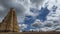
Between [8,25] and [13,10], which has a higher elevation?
[13,10]

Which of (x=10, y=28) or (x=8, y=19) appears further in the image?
(x=8, y=19)

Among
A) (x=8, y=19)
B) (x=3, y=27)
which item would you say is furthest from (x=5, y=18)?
(x=3, y=27)

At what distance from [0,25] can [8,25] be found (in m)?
1.57

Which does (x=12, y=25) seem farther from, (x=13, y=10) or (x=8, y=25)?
(x=13, y=10)

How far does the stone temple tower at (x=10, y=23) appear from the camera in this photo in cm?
3146

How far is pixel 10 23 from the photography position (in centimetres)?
3284

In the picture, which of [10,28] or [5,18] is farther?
[5,18]

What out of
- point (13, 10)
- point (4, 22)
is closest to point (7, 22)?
point (4, 22)

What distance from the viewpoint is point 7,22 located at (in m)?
33.0

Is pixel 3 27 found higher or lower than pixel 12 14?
lower

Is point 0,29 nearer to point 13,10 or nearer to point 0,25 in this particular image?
point 0,25

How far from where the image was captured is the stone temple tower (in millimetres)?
31462

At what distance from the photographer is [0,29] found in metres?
30.5

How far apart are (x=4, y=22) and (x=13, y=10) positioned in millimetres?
3140
